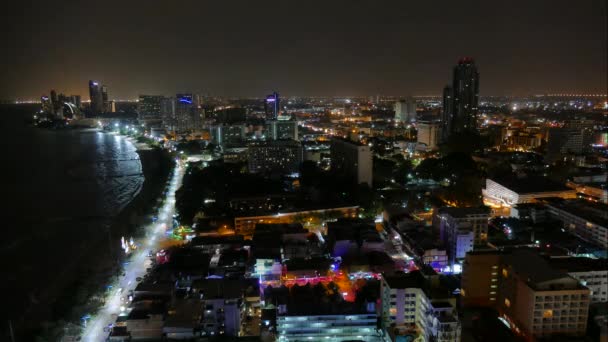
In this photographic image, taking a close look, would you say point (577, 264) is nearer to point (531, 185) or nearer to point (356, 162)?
point (531, 185)

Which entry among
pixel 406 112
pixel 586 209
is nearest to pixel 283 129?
pixel 406 112

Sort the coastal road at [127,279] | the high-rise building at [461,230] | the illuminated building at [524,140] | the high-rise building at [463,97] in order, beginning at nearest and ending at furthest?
the coastal road at [127,279]
the high-rise building at [461,230]
the illuminated building at [524,140]
the high-rise building at [463,97]

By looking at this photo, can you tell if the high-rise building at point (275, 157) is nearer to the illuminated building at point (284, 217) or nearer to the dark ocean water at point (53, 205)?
the dark ocean water at point (53, 205)

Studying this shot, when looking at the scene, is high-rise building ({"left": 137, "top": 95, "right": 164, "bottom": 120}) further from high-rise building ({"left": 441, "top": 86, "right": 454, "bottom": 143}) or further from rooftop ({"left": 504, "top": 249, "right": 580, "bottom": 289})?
rooftop ({"left": 504, "top": 249, "right": 580, "bottom": 289})

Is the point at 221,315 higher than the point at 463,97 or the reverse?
the reverse

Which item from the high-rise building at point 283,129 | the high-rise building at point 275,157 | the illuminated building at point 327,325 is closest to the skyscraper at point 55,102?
the high-rise building at point 283,129

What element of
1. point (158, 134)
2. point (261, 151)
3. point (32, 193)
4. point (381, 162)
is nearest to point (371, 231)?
point (381, 162)
